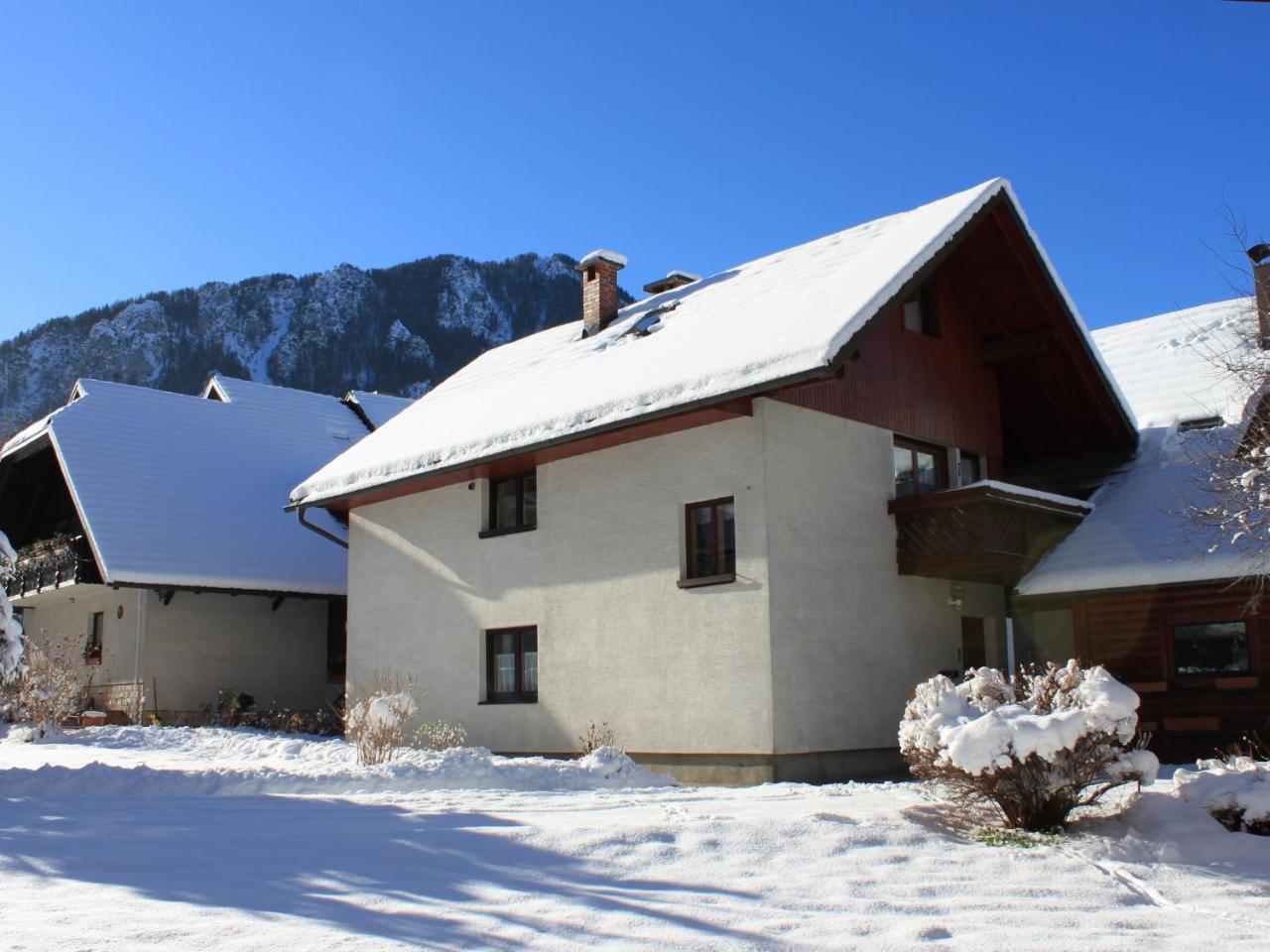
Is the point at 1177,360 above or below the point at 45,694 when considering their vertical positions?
above

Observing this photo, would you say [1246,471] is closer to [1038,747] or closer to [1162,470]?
[1038,747]

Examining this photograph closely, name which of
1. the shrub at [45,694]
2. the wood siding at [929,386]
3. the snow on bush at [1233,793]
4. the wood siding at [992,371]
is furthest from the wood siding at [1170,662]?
the shrub at [45,694]

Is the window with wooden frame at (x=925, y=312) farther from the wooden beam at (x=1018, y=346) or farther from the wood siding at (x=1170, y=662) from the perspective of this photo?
the wood siding at (x=1170, y=662)

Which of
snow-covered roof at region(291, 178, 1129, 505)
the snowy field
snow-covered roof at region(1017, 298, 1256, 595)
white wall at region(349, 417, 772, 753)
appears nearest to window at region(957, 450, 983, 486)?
snow-covered roof at region(1017, 298, 1256, 595)

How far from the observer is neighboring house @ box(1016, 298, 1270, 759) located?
49.8 feet

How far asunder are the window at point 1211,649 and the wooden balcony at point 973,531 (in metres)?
2.09

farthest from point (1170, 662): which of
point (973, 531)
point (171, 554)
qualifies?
point (171, 554)

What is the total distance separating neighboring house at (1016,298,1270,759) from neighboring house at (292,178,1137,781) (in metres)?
0.65

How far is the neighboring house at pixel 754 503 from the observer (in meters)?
14.4

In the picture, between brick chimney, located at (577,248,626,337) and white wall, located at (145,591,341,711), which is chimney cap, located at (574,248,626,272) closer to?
brick chimney, located at (577,248,626,337)

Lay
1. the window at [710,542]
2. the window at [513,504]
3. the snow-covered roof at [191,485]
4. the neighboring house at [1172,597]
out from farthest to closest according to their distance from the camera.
Result: 1. the snow-covered roof at [191,485]
2. the window at [513,504]
3. the neighboring house at [1172,597]
4. the window at [710,542]

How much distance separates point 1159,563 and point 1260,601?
1.23m

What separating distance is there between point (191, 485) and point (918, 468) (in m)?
16.1

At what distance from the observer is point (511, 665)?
57.3ft
